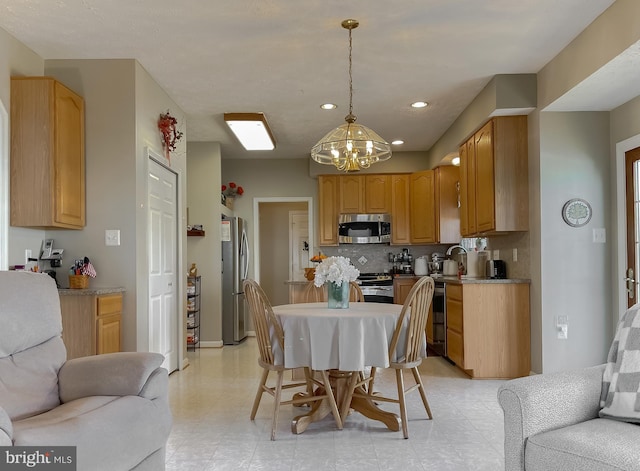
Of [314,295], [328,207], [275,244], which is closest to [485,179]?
[314,295]

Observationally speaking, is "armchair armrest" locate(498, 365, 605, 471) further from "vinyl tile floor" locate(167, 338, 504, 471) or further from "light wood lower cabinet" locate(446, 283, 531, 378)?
"light wood lower cabinet" locate(446, 283, 531, 378)

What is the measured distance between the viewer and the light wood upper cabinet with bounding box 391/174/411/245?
26.0 feet

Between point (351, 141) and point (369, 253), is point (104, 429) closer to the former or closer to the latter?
point (351, 141)

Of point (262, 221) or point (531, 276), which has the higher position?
point (262, 221)

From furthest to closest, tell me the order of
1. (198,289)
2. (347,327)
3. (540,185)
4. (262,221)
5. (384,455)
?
(262,221) → (198,289) → (540,185) → (347,327) → (384,455)

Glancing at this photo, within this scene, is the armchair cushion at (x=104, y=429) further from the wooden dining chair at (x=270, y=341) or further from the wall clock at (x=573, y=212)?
the wall clock at (x=573, y=212)

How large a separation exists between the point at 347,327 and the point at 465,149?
331 cm

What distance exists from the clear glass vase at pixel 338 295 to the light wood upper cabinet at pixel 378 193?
4283 mm

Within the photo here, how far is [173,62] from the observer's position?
173 inches

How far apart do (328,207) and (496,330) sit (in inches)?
141

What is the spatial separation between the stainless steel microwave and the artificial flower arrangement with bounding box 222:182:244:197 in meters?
1.50

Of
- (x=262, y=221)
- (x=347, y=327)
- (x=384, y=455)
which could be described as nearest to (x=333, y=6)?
(x=347, y=327)

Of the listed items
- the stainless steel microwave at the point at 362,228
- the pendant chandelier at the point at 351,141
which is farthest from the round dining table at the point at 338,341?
the stainless steel microwave at the point at 362,228

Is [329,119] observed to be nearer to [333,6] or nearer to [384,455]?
[333,6]
